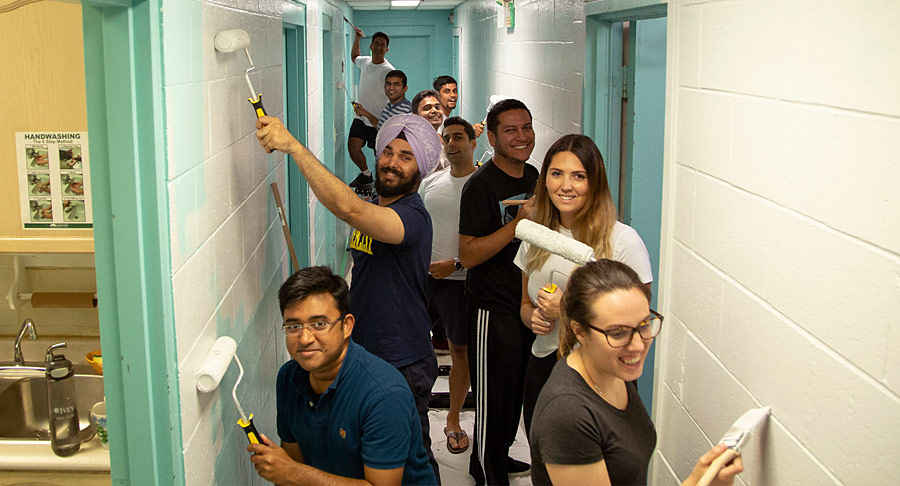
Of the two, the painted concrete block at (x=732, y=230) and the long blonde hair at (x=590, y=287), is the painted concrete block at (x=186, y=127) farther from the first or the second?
the painted concrete block at (x=732, y=230)

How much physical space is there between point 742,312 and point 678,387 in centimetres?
56

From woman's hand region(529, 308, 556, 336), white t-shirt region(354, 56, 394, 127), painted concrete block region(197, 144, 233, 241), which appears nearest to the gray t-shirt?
woman's hand region(529, 308, 556, 336)

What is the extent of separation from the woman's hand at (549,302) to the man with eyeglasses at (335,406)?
0.56 metres

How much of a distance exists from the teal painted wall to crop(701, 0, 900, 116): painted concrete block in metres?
10.5

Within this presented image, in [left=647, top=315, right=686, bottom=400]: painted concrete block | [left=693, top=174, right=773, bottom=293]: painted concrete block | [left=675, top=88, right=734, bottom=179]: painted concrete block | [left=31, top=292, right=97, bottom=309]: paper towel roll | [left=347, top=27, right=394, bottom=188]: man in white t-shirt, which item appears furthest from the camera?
[left=347, top=27, right=394, bottom=188]: man in white t-shirt

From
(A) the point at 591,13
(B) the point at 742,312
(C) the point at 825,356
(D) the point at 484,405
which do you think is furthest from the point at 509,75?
(C) the point at 825,356

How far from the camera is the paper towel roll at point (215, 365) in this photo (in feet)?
6.34

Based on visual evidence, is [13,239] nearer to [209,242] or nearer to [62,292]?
[62,292]

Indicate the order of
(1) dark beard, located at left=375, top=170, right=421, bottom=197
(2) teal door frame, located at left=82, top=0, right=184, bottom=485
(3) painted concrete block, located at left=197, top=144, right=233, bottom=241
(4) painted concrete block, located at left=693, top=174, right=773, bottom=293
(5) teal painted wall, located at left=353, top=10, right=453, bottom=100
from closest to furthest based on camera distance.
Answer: (2) teal door frame, located at left=82, top=0, right=184, bottom=485, (4) painted concrete block, located at left=693, top=174, right=773, bottom=293, (3) painted concrete block, located at left=197, top=144, right=233, bottom=241, (1) dark beard, located at left=375, top=170, right=421, bottom=197, (5) teal painted wall, located at left=353, top=10, right=453, bottom=100

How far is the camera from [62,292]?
2852mm

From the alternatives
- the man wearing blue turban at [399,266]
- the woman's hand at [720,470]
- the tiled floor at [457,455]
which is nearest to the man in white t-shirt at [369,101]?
the tiled floor at [457,455]

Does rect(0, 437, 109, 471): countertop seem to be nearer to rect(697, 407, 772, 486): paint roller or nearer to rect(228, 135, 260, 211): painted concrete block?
rect(228, 135, 260, 211): painted concrete block

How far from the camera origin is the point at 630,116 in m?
3.36

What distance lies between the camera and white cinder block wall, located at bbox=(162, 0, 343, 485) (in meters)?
1.78
